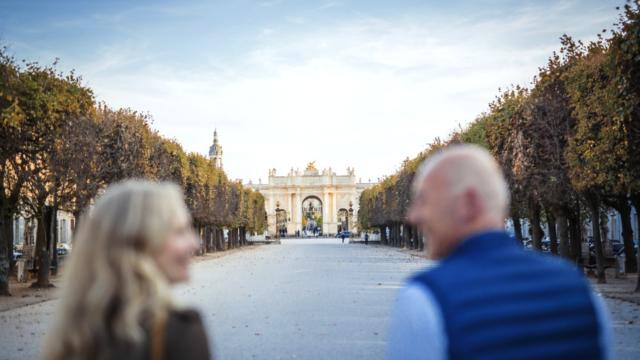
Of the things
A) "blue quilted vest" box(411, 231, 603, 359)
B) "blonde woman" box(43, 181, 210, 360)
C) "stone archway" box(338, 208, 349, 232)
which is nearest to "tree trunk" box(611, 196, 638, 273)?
"blue quilted vest" box(411, 231, 603, 359)

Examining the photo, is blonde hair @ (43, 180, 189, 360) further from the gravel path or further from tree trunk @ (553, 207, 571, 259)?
tree trunk @ (553, 207, 571, 259)

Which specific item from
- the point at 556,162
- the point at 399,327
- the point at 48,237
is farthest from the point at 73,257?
the point at 48,237

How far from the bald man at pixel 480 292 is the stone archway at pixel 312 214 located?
6703 inches

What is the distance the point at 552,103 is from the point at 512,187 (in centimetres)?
548

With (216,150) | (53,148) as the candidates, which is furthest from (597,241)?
(216,150)

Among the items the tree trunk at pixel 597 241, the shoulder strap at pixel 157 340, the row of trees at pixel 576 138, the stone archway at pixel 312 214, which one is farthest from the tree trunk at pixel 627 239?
the stone archway at pixel 312 214

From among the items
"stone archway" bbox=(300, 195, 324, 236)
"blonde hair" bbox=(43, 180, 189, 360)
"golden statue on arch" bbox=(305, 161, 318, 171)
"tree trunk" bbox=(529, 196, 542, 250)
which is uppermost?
"golden statue on arch" bbox=(305, 161, 318, 171)

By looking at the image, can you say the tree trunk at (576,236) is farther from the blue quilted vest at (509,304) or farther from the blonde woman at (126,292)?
the blonde woman at (126,292)

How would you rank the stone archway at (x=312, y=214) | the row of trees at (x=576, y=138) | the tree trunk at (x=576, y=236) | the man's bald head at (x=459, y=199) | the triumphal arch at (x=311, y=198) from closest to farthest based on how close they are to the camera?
the man's bald head at (x=459, y=199) < the row of trees at (x=576, y=138) < the tree trunk at (x=576, y=236) < the triumphal arch at (x=311, y=198) < the stone archway at (x=312, y=214)

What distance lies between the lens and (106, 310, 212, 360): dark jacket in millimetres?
2566

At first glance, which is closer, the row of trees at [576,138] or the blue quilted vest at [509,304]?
the blue quilted vest at [509,304]

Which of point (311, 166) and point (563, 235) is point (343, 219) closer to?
point (311, 166)

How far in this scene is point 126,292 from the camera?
2.64 metres

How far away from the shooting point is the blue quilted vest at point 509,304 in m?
2.75
